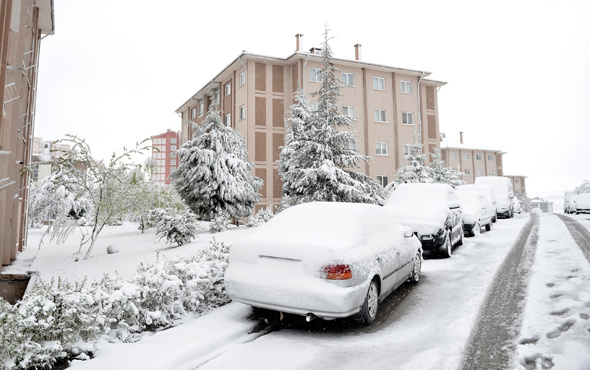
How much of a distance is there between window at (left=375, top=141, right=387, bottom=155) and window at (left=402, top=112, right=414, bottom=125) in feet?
10.2

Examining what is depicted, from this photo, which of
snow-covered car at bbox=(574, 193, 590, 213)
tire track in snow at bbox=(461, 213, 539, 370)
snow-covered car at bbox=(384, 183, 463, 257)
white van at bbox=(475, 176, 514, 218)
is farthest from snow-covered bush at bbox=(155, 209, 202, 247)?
snow-covered car at bbox=(574, 193, 590, 213)

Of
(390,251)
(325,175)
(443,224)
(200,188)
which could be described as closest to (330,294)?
(390,251)

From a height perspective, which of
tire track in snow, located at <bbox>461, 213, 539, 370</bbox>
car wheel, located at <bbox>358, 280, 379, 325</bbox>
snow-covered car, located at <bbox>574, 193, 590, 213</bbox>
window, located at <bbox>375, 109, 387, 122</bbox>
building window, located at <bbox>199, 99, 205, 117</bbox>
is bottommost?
tire track in snow, located at <bbox>461, 213, 539, 370</bbox>

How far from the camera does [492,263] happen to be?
332 inches

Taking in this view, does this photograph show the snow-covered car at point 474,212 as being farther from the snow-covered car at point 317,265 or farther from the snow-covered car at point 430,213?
the snow-covered car at point 317,265

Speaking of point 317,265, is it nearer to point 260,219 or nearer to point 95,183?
point 95,183

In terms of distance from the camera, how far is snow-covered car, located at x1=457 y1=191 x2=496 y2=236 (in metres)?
13.3

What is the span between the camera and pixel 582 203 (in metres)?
26.1

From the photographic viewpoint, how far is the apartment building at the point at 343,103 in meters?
28.3

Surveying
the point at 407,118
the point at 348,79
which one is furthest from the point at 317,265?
the point at 407,118

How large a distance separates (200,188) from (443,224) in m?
12.4

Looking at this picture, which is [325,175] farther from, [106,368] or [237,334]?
[106,368]

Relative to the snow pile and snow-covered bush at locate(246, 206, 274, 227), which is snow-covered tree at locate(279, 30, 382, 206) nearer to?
snow-covered bush at locate(246, 206, 274, 227)

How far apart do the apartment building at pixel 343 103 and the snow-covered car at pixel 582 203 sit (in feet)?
38.1
